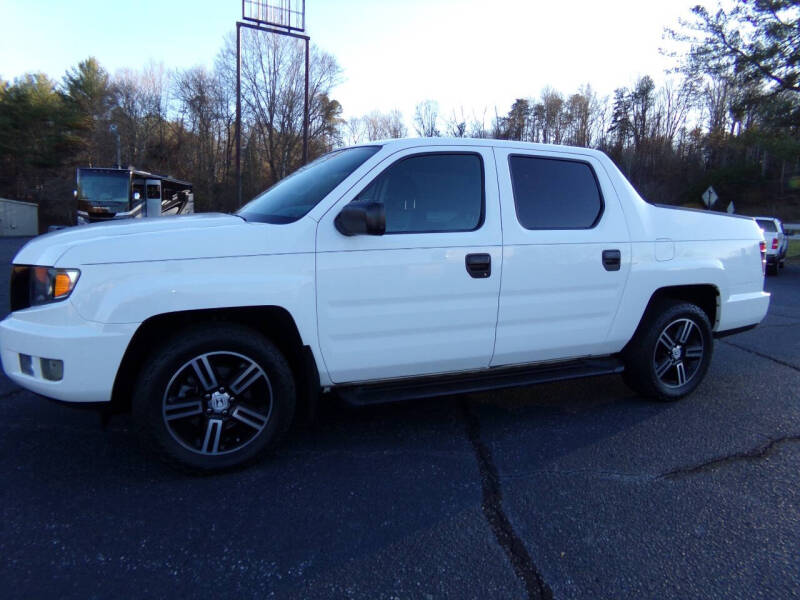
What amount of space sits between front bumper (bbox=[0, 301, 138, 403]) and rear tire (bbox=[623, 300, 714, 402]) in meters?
3.53

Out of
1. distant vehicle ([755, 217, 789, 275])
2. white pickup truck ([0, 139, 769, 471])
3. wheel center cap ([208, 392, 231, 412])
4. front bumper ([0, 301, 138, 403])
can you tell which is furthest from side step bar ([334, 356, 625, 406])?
distant vehicle ([755, 217, 789, 275])

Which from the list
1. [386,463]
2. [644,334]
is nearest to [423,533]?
[386,463]

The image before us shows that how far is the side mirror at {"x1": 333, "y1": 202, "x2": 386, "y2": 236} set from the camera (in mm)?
2854

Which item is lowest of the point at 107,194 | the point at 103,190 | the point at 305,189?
the point at 305,189

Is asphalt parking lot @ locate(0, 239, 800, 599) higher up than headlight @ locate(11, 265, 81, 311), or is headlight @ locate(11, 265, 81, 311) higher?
headlight @ locate(11, 265, 81, 311)

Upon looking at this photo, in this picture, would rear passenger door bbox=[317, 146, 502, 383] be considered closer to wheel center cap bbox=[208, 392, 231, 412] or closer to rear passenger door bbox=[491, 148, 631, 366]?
rear passenger door bbox=[491, 148, 631, 366]

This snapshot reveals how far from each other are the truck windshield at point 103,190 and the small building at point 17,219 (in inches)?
793

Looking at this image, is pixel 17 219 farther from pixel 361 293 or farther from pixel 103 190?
pixel 361 293

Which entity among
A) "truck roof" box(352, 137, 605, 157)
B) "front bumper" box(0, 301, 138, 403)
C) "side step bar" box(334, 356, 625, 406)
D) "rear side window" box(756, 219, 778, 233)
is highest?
"truck roof" box(352, 137, 605, 157)

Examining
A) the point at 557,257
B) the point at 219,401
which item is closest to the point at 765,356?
the point at 557,257

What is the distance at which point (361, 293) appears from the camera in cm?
303

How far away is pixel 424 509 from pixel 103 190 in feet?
61.7

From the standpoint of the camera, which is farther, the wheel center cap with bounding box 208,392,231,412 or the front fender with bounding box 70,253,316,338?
the wheel center cap with bounding box 208,392,231,412

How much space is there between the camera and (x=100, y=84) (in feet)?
160
